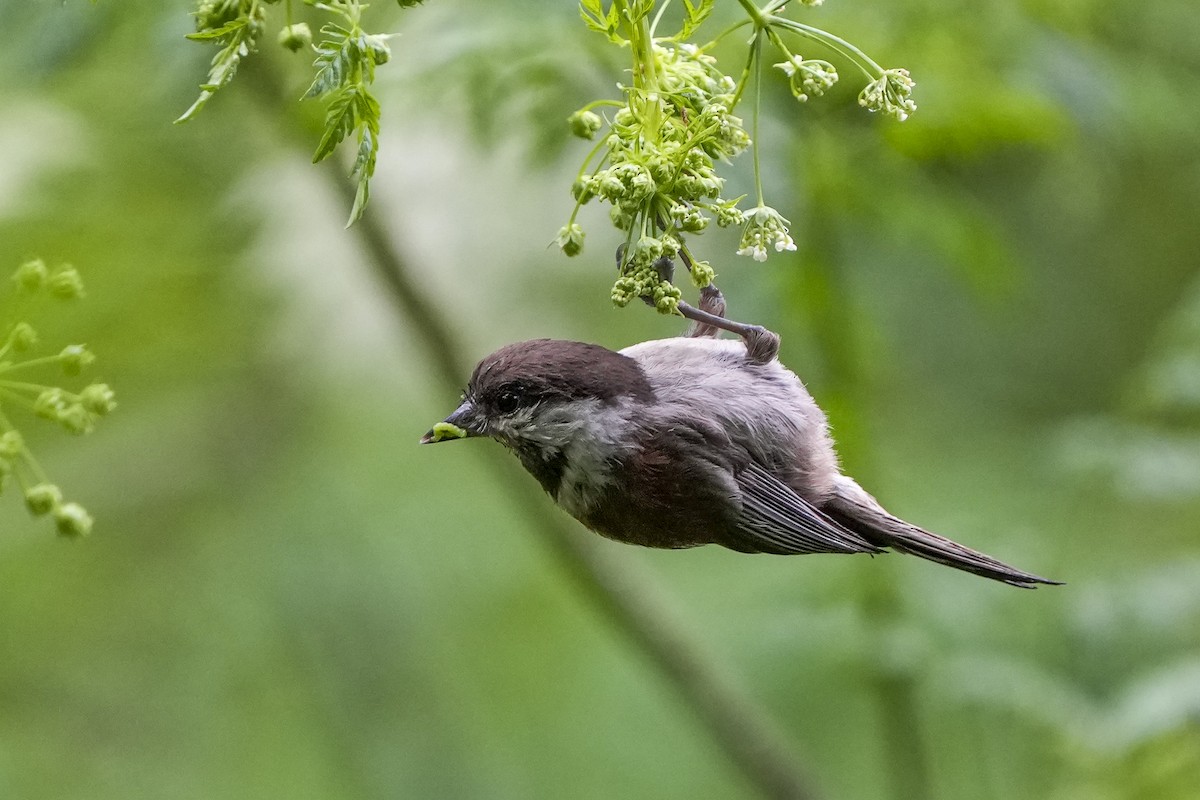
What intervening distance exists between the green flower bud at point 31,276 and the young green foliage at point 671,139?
2.94 ft

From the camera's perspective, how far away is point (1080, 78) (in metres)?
4.17

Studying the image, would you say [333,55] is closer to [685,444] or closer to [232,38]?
[232,38]

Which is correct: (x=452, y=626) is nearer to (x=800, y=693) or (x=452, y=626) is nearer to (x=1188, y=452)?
(x=800, y=693)

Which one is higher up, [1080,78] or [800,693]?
[1080,78]

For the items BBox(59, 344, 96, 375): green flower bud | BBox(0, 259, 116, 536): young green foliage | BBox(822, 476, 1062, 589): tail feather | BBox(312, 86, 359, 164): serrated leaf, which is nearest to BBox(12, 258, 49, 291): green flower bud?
BBox(0, 259, 116, 536): young green foliage

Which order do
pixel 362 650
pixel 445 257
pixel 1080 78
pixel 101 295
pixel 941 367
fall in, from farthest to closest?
pixel 941 367, pixel 362 650, pixel 445 257, pixel 101 295, pixel 1080 78

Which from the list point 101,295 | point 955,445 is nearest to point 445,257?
point 101,295

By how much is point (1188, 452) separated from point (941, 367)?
337 centimetres

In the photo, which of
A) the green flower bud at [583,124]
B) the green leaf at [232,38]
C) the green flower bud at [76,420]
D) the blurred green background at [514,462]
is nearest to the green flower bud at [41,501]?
the green flower bud at [76,420]

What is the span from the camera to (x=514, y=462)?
4.27 meters

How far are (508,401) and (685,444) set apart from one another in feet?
1.53

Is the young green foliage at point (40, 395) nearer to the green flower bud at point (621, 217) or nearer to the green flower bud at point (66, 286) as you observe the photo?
the green flower bud at point (66, 286)

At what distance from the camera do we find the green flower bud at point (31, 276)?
215 centimetres

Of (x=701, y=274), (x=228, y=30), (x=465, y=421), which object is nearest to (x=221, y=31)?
(x=228, y=30)
